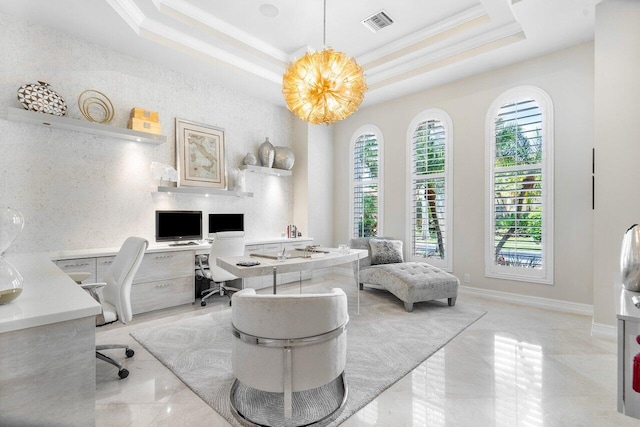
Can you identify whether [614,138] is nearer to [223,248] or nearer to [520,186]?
[520,186]

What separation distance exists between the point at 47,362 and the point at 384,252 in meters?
4.14

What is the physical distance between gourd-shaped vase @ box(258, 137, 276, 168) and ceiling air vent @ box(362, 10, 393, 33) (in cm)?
243

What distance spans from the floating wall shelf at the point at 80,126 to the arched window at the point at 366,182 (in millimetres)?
3354

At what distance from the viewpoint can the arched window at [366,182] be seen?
5.72 metres

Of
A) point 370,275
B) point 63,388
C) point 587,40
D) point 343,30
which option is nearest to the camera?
point 63,388

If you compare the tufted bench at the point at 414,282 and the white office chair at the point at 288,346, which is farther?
the tufted bench at the point at 414,282

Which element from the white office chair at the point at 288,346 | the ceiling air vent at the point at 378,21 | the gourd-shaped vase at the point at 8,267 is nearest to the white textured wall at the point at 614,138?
the ceiling air vent at the point at 378,21

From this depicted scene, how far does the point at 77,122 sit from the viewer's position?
3.47 m

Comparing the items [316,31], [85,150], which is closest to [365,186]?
[316,31]

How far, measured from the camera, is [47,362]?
1065 mm

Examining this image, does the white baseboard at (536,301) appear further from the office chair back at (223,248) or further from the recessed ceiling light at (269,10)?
the recessed ceiling light at (269,10)

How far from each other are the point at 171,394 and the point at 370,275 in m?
2.95

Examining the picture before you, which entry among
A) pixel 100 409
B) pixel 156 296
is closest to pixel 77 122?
pixel 156 296

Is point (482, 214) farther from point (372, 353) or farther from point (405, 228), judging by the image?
point (372, 353)
